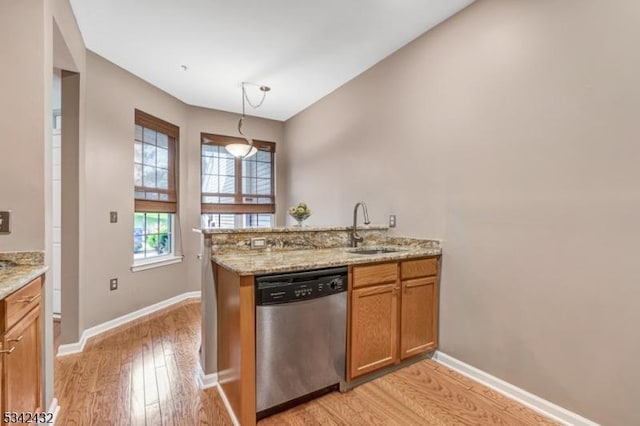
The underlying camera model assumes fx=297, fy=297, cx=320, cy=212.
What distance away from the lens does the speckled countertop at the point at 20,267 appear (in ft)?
4.41

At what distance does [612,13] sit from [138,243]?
4.71 meters

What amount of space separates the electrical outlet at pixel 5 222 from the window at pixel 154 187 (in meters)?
2.00

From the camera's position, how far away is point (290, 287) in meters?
1.81

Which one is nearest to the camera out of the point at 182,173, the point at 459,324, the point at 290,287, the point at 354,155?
the point at 290,287

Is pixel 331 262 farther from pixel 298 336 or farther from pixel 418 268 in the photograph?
pixel 418 268

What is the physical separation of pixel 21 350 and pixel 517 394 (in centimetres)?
282

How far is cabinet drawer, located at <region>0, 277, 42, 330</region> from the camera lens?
1187 mm

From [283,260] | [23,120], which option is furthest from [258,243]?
[23,120]

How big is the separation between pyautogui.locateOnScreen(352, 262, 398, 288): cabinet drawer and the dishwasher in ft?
0.36

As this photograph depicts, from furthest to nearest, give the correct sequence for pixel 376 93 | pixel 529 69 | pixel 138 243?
pixel 138 243 → pixel 376 93 → pixel 529 69

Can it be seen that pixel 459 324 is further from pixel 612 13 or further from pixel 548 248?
pixel 612 13

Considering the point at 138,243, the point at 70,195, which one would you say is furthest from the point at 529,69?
the point at 138,243

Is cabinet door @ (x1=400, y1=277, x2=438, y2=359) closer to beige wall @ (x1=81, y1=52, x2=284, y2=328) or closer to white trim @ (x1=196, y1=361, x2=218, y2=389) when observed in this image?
white trim @ (x1=196, y1=361, x2=218, y2=389)

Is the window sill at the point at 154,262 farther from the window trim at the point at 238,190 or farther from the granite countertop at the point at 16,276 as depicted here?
the granite countertop at the point at 16,276
